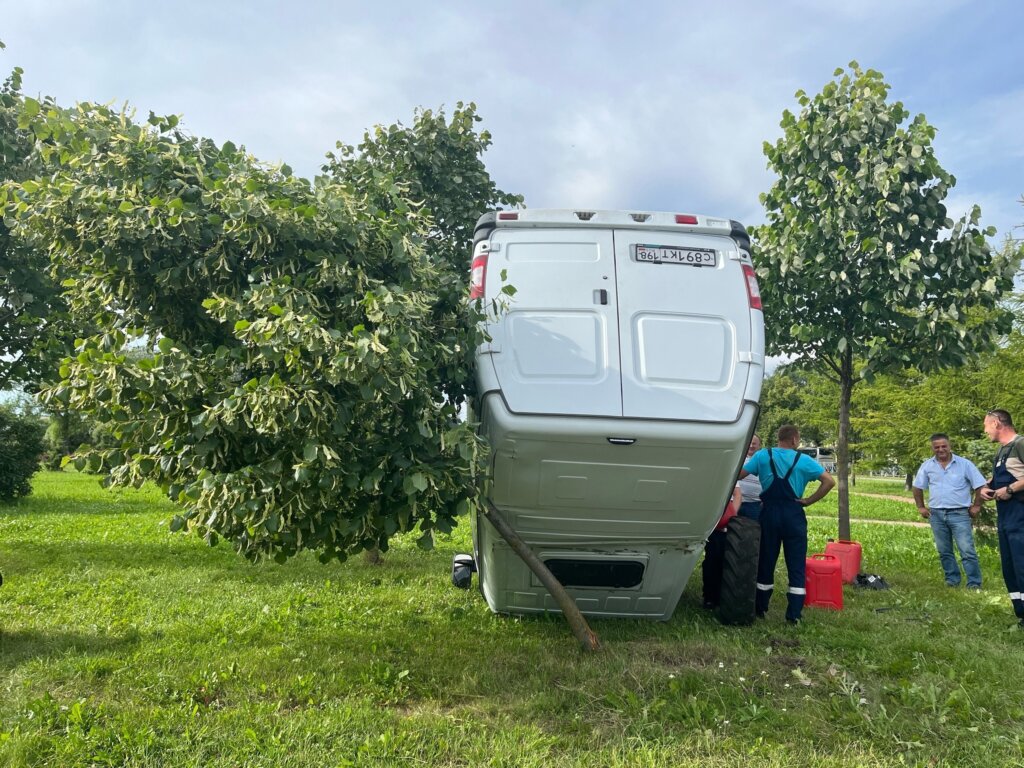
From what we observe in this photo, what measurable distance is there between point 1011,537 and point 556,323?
4386 millimetres

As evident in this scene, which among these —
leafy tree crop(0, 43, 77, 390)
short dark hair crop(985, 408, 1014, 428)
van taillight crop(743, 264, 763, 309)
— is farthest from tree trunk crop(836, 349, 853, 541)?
leafy tree crop(0, 43, 77, 390)

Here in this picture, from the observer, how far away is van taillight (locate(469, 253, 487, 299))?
4.93 m

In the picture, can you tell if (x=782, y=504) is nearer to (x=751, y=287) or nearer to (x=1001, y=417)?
(x=1001, y=417)

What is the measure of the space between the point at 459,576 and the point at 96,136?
200 inches

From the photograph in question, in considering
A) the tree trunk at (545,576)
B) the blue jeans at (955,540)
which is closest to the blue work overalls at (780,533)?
the tree trunk at (545,576)

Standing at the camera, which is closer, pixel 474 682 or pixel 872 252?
pixel 474 682

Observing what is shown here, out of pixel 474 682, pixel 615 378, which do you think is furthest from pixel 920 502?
pixel 474 682

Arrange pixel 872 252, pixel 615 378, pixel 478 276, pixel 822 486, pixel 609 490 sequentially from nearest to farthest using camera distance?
pixel 615 378 → pixel 609 490 → pixel 478 276 → pixel 822 486 → pixel 872 252

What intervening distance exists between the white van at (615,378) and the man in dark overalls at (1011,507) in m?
2.86

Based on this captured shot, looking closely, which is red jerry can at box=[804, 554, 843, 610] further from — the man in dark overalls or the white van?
the white van

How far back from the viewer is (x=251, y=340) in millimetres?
3928

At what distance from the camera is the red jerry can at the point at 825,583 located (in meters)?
7.02

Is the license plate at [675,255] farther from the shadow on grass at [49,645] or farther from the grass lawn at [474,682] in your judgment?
the shadow on grass at [49,645]

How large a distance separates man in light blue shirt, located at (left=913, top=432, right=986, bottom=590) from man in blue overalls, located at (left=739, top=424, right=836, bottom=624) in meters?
2.31
